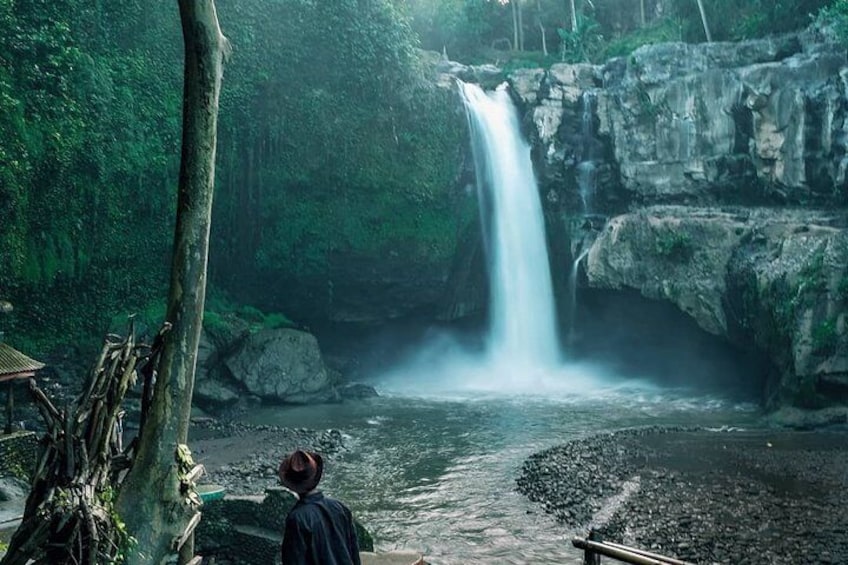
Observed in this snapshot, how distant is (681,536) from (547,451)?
18.6ft

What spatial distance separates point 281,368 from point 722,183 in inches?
713

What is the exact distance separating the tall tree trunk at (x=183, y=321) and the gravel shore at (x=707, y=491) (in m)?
7.79

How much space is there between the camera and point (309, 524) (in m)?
5.16

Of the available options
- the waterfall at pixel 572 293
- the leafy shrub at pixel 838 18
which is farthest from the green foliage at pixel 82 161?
the leafy shrub at pixel 838 18

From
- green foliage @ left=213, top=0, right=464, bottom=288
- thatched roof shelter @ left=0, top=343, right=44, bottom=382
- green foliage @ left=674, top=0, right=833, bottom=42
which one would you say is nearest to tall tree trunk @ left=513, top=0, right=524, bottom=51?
green foliage @ left=674, top=0, right=833, bottom=42

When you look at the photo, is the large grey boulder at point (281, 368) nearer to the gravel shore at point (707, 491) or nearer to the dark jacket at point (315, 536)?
the gravel shore at point (707, 491)

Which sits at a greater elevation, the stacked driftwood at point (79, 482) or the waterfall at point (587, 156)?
the waterfall at point (587, 156)

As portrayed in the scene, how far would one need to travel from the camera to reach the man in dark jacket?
16.9 feet

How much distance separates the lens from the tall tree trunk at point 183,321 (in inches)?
301

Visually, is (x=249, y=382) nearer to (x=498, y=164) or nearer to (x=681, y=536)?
(x=498, y=164)

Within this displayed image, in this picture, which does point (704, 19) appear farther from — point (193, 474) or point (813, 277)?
point (193, 474)

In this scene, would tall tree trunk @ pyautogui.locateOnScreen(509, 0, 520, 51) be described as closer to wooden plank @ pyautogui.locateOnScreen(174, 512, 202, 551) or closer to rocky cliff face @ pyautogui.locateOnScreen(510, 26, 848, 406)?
rocky cliff face @ pyautogui.locateOnScreen(510, 26, 848, 406)

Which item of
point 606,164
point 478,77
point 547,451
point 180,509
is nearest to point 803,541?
A: point 547,451

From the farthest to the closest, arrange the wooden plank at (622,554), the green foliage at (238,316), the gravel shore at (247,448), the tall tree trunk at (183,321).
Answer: the green foliage at (238,316)
the gravel shore at (247,448)
the tall tree trunk at (183,321)
the wooden plank at (622,554)
